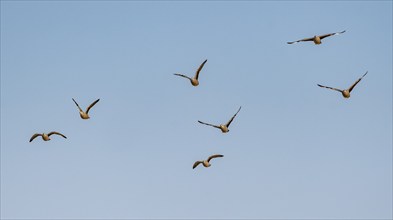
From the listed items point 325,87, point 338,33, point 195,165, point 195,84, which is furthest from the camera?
point 195,165

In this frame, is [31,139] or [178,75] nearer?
[178,75]

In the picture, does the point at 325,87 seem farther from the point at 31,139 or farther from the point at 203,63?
the point at 31,139

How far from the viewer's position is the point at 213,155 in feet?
308

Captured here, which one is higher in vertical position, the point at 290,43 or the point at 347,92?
the point at 290,43

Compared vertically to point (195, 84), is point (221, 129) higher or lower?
lower

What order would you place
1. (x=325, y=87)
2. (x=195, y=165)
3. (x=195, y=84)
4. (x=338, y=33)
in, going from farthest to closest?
(x=195, y=165) < (x=195, y=84) < (x=325, y=87) < (x=338, y=33)

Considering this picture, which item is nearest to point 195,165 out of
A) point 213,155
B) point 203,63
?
point 213,155

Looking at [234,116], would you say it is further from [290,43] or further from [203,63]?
[290,43]

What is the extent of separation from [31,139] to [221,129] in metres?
23.5

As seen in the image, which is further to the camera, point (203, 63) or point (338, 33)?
point (203, 63)

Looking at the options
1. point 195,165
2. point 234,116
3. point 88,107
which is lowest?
point 195,165

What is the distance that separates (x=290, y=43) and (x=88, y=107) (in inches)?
1057

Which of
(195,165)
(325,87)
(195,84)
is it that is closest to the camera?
(325,87)

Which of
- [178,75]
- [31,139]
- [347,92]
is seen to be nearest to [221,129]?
[178,75]
